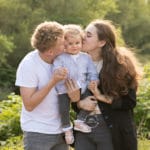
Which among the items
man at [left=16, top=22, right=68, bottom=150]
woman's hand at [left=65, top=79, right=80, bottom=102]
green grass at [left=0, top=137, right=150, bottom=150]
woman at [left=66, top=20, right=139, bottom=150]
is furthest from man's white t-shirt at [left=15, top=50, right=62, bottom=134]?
green grass at [left=0, top=137, right=150, bottom=150]

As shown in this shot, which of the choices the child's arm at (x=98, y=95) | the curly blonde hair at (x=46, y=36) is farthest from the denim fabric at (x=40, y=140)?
the curly blonde hair at (x=46, y=36)

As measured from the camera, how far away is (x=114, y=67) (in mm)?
4328

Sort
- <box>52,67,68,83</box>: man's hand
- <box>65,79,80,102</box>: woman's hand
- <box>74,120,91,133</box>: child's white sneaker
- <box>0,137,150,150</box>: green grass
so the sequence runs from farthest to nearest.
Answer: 1. <box>0,137,150,150</box>: green grass
2. <box>74,120,91,133</box>: child's white sneaker
3. <box>65,79,80,102</box>: woman's hand
4. <box>52,67,68,83</box>: man's hand

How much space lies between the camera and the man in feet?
13.5

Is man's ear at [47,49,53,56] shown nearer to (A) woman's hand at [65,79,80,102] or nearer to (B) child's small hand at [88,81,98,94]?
(A) woman's hand at [65,79,80,102]

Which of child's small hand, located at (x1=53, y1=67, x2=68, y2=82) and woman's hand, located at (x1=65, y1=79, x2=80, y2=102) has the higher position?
child's small hand, located at (x1=53, y1=67, x2=68, y2=82)

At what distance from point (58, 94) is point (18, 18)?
112 ft

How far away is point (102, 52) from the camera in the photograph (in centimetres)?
439

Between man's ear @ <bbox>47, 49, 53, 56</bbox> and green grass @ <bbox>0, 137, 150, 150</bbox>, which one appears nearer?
man's ear @ <bbox>47, 49, 53, 56</bbox>

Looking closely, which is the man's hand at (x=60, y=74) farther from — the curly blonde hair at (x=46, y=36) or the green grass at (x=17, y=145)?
the green grass at (x=17, y=145)

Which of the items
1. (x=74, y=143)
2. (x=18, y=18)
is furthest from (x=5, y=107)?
(x=18, y=18)

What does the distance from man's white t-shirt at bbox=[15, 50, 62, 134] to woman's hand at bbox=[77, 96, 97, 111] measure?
0.21 meters

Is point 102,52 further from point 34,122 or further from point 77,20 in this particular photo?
point 77,20

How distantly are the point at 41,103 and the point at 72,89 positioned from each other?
271 millimetres
